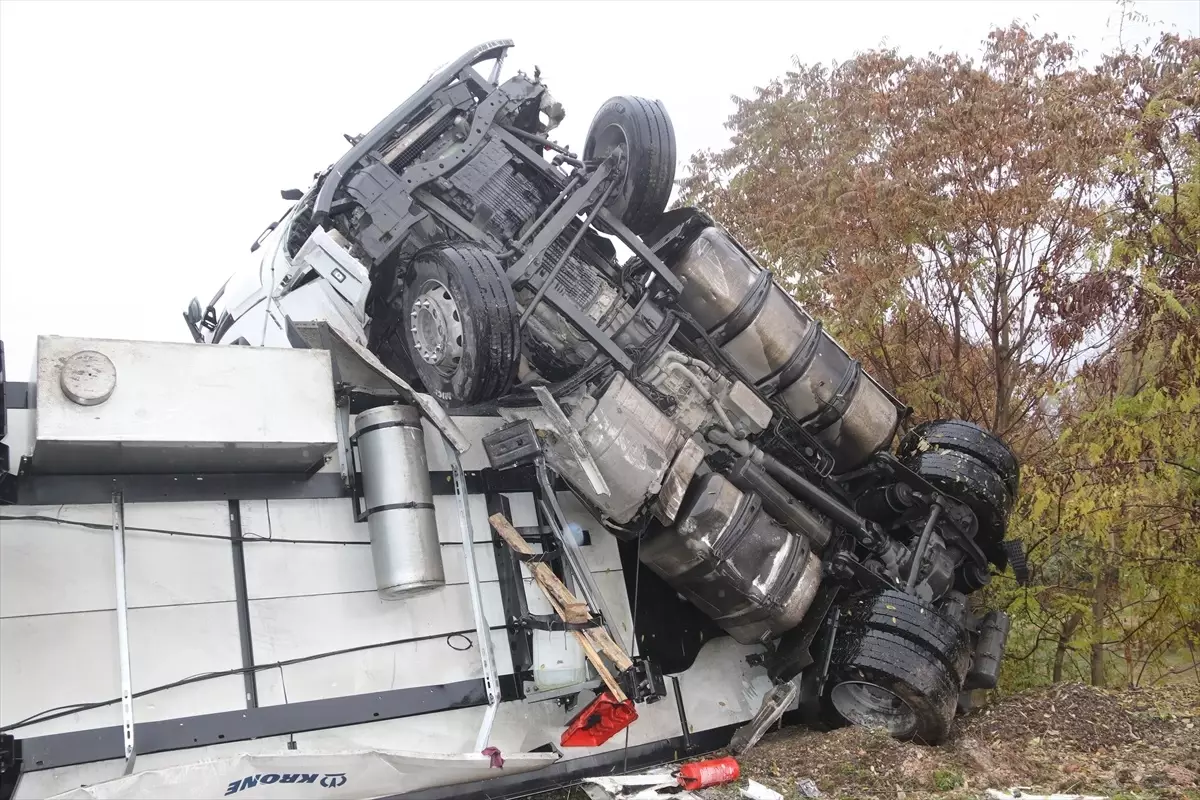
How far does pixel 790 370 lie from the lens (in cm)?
531

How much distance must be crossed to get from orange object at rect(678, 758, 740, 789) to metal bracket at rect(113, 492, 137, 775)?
7.37ft

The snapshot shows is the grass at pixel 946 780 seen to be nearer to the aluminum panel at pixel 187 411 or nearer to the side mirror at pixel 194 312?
the aluminum panel at pixel 187 411

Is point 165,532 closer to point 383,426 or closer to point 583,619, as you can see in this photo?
point 383,426

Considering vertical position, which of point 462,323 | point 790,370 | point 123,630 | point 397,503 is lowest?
point 123,630

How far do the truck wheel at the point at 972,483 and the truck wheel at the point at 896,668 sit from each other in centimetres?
102

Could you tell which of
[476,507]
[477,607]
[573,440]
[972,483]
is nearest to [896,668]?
[972,483]

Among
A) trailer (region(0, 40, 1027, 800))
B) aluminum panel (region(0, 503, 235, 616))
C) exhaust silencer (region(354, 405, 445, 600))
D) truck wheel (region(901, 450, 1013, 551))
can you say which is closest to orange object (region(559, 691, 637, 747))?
trailer (region(0, 40, 1027, 800))

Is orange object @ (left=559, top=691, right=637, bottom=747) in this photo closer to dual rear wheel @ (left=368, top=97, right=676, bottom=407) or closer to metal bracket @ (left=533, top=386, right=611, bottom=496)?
metal bracket @ (left=533, top=386, right=611, bottom=496)

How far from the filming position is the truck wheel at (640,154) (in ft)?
16.8

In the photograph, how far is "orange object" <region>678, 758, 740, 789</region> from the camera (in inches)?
157

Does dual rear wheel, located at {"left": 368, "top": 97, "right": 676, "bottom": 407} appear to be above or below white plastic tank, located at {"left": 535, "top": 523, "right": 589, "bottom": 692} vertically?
above

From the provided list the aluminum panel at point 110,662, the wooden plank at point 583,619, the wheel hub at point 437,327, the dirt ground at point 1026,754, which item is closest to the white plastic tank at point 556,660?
the wooden plank at point 583,619

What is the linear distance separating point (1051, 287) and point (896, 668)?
4.02 meters

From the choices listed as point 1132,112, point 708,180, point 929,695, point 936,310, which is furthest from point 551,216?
point 708,180
